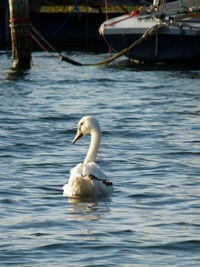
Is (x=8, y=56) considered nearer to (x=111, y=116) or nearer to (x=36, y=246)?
(x=111, y=116)

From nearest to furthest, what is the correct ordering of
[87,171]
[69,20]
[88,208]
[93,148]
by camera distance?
[88,208] → [87,171] → [93,148] → [69,20]

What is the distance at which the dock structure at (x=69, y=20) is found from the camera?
4203 cm

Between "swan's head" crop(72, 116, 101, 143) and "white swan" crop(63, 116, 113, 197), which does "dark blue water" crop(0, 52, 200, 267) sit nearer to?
"white swan" crop(63, 116, 113, 197)

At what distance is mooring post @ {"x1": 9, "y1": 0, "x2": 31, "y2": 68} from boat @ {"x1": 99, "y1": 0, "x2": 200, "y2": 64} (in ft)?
14.5

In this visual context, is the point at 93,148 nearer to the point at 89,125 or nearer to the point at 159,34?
the point at 89,125

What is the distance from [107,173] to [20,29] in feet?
43.3

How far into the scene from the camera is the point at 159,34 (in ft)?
89.0

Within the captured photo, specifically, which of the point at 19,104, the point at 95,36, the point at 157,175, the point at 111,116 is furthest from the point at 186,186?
the point at 95,36

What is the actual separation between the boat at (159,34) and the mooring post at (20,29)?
4417 millimetres

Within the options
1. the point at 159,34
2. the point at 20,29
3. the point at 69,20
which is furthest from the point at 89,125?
the point at 69,20

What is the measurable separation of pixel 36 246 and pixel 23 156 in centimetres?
485

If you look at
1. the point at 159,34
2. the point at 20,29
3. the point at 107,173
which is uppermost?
the point at 20,29

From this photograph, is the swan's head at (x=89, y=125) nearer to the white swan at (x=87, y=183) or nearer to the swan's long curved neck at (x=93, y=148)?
the swan's long curved neck at (x=93, y=148)

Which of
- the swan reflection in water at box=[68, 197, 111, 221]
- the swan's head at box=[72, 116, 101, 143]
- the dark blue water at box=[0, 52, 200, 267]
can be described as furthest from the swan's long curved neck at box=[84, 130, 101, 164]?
the swan reflection in water at box=[68, 197, 111, 221]
